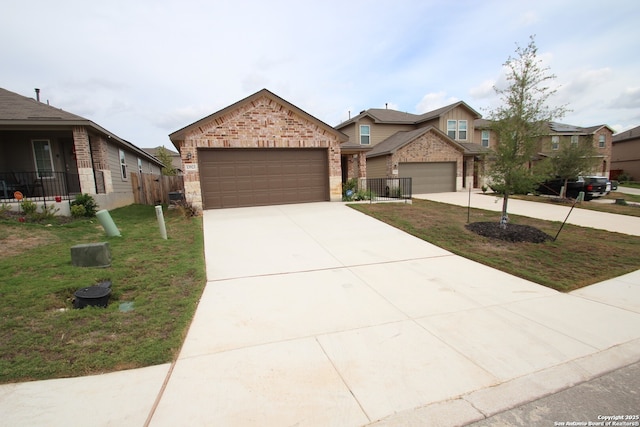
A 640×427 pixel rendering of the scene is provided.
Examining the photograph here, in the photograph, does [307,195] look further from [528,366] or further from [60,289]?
[528,366]

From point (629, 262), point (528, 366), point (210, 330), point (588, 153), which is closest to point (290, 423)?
point (210, 330)

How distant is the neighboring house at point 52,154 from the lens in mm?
10641

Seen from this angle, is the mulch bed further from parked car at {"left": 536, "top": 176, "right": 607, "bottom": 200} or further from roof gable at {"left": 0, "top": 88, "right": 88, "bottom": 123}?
roof gable at {"left": 0, "top": 88, "right": 88, "bottom": 123}

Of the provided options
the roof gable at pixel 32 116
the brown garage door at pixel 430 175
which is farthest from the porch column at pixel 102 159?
the brown garage door at pixel 430 175

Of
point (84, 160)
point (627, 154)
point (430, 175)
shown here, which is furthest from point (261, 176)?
point (627, 154)

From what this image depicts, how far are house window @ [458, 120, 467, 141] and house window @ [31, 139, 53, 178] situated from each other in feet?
82.1

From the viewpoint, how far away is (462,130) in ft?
77.4

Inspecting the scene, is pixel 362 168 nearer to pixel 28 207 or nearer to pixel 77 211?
pixel 77 211

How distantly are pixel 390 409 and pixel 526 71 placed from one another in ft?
29.3

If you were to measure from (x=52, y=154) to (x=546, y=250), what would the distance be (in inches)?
710

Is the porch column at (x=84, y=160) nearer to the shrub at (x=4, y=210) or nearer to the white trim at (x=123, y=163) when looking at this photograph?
the shrub at (x=4, y=210)

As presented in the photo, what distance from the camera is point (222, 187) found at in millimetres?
12555

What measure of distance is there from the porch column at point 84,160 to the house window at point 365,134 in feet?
55.2

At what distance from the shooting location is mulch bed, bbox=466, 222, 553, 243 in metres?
7.97
